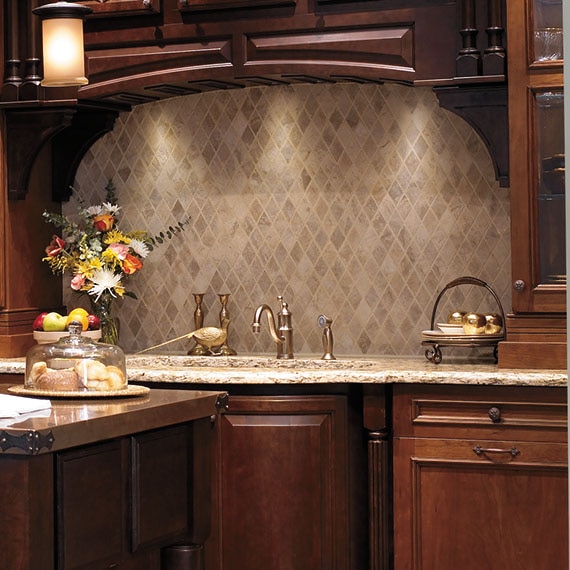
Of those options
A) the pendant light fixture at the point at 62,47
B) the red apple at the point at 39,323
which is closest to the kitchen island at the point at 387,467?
the red apple at the point at 39,323

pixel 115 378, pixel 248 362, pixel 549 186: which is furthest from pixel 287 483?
pixel 549 186

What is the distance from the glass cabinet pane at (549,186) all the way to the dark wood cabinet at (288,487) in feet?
2.77

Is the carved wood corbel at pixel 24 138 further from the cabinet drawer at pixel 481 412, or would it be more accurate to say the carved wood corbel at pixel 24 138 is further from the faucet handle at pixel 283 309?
the cabinet drawer at pixel 481 412

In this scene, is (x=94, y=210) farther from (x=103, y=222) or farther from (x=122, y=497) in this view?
(x=122, y=497)

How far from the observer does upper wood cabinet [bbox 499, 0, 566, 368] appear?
12.7 ft

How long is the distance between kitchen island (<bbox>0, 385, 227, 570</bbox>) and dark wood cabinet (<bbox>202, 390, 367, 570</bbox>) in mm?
1005

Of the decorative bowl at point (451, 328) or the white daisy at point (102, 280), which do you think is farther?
the white daisy at point (102, 280)

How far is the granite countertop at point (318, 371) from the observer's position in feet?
12.4

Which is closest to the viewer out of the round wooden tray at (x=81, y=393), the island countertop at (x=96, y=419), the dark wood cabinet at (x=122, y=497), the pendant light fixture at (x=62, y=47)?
the island countertop at (x=96, y=419)

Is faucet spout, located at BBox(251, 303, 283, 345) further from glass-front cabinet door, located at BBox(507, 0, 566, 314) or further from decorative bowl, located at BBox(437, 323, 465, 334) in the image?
glass-front cabinet door, located at BBox(507, 0, 566, 314)

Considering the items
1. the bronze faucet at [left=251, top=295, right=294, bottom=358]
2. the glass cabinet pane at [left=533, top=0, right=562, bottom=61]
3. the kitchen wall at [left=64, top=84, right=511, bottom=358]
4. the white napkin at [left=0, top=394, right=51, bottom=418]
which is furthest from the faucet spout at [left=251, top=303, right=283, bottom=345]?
the white napkin at [left=0, top=394, right=51, bottom=418]

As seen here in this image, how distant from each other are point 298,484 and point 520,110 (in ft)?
4.88

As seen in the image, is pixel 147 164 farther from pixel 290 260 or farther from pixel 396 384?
pixel 396 384

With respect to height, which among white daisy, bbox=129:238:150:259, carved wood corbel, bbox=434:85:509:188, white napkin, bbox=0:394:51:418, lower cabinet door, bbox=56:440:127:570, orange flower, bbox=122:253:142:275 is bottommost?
lower cabinet door, bbox=56:440:127:570
